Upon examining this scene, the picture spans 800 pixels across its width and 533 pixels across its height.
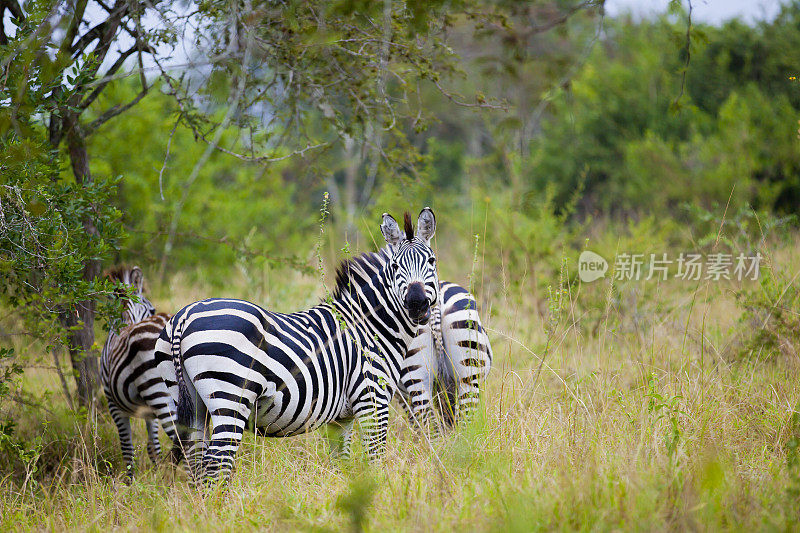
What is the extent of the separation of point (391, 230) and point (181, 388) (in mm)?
1594

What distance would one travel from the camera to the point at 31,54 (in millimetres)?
2881

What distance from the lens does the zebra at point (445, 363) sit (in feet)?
14.2

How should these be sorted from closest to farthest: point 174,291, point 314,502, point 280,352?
point 314,502 < point 280,352 < point 174,291

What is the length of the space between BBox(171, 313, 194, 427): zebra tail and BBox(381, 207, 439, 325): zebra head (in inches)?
51.4

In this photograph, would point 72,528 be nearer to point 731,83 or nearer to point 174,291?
point 174,291

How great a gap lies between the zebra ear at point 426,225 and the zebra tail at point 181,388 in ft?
5.19

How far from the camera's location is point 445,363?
464 cm

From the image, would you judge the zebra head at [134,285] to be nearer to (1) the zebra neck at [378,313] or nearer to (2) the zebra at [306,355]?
(2) the zebra at [306,355]

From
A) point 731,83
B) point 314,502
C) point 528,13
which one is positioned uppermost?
point 731,83

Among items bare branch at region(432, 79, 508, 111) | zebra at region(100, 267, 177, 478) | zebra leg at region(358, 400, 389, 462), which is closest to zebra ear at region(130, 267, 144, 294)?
zebra at region(100, 267, 177, 478)

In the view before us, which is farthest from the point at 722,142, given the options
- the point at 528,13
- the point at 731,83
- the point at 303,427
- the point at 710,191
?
the point at 303,427

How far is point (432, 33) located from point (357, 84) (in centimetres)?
84

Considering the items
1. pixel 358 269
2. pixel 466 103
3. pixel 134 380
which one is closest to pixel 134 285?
pixel 134 380
